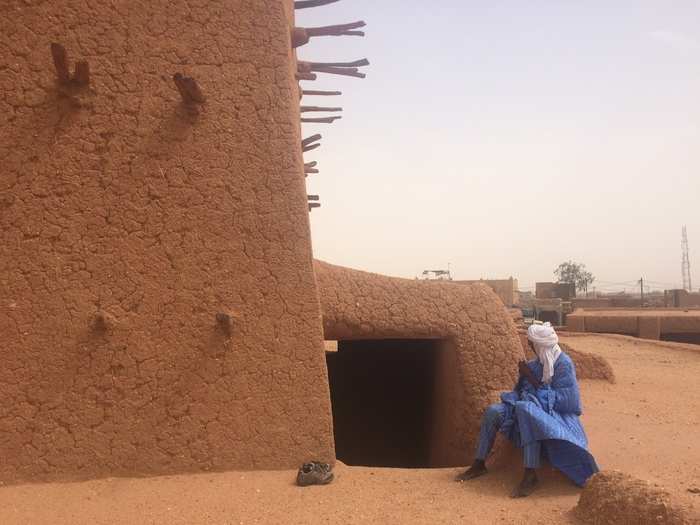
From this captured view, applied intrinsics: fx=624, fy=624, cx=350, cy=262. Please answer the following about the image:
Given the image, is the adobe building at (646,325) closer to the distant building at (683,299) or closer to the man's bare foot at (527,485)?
the distant building at (683,299)

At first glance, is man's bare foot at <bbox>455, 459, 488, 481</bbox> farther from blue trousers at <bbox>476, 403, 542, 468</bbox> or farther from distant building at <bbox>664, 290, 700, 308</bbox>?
distant building at <bbox>664, 290, 700, 308</bbox>

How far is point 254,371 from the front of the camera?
401cm

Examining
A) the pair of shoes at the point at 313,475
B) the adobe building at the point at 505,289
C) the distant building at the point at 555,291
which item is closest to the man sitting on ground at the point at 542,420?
the pair of shoes at the point at 313,475

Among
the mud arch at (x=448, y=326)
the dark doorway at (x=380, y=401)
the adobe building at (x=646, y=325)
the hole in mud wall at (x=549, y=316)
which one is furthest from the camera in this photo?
the hole in mud wall at (x=549, y=316)

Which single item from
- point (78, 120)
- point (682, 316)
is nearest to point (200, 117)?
point (78, 120)

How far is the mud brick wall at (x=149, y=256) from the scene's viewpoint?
3.83 meters

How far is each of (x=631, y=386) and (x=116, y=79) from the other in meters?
7.16

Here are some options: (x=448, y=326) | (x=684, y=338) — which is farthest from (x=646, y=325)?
(x=448, y=326)

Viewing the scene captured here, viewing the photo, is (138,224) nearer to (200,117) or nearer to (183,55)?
(200,117)

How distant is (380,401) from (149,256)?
464 centimetres

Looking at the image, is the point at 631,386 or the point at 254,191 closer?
the point at 254,191

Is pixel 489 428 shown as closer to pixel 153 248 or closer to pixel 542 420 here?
pixel 542 420

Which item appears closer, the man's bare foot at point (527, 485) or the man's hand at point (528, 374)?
the man's bare foot at point (527, 485)

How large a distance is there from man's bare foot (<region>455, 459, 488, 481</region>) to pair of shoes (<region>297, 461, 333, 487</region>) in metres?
0.81
